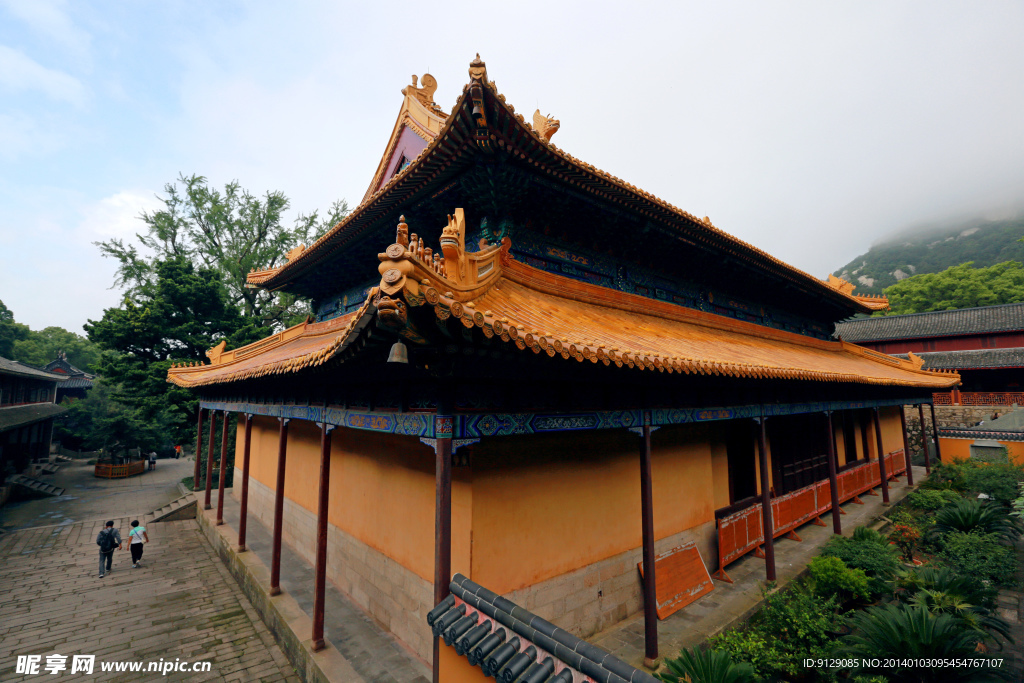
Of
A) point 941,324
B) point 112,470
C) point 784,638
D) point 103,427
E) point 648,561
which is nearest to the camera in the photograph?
point 648,561

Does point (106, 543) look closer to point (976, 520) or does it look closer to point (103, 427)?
point (976, 520)

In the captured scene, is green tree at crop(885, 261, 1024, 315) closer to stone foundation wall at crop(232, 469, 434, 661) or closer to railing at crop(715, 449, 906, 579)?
railing at crop(715, 449, 906, 579)

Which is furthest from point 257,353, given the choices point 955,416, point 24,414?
point 955,416

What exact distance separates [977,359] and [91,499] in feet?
158

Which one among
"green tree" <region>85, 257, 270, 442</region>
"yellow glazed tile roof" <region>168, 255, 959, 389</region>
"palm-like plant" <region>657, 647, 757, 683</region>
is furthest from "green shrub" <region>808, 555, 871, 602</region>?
"green tree" <region>85, 257, 270, 442</region>

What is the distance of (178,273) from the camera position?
1922 cm

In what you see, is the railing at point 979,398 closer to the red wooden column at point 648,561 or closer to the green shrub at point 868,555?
the green shrub at point 868,555

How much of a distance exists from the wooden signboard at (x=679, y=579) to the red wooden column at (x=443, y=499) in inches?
144

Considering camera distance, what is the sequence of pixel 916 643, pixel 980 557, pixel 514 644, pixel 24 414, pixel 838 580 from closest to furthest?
pixel 514 644 < pixel 916 643 < pixel 838 580 < pixel 980 557 < pixel 24 414

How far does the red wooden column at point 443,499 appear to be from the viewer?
4.25 metres

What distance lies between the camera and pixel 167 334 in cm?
1872

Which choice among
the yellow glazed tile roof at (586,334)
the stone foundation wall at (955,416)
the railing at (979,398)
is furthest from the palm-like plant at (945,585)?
the railing at (979,398)

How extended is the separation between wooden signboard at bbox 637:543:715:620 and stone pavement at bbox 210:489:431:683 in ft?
11.8

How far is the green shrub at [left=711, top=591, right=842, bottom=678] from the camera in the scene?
5219mm
